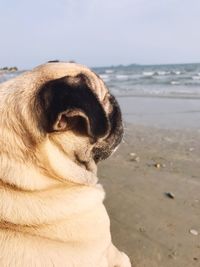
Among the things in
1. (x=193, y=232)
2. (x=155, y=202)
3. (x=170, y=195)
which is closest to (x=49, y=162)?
(x=193, y=232)

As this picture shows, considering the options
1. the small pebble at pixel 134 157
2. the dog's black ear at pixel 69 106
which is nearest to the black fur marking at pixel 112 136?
the dog's black ear at pixel 69 106

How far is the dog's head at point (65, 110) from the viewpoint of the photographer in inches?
102

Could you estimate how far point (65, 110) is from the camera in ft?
8.38

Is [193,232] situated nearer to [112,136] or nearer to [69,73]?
[112,136]

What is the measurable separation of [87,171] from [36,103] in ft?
2.17

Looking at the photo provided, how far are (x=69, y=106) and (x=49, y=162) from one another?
43 centimetres

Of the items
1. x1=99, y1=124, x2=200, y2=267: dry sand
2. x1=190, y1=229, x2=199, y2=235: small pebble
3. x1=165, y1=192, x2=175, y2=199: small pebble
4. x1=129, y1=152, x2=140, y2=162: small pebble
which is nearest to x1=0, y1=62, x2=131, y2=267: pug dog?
x1=99, y1=124, x2=200, y2=267: dry sand

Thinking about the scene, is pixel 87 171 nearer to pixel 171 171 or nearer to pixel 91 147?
pixel 91 147

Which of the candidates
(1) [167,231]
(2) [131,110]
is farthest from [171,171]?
(2) [131,110]

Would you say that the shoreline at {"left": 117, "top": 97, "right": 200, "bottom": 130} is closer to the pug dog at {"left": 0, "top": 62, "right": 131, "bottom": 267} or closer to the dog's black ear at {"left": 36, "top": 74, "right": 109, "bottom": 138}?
the pug dog at {"left": 0, "top": 62, "right": 131, "bottom": 267}

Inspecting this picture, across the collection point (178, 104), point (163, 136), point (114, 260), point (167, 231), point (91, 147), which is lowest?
point (178, 104)

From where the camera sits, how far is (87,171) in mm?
3096

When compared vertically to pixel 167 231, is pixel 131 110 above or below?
below

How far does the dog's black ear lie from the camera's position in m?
2.56
